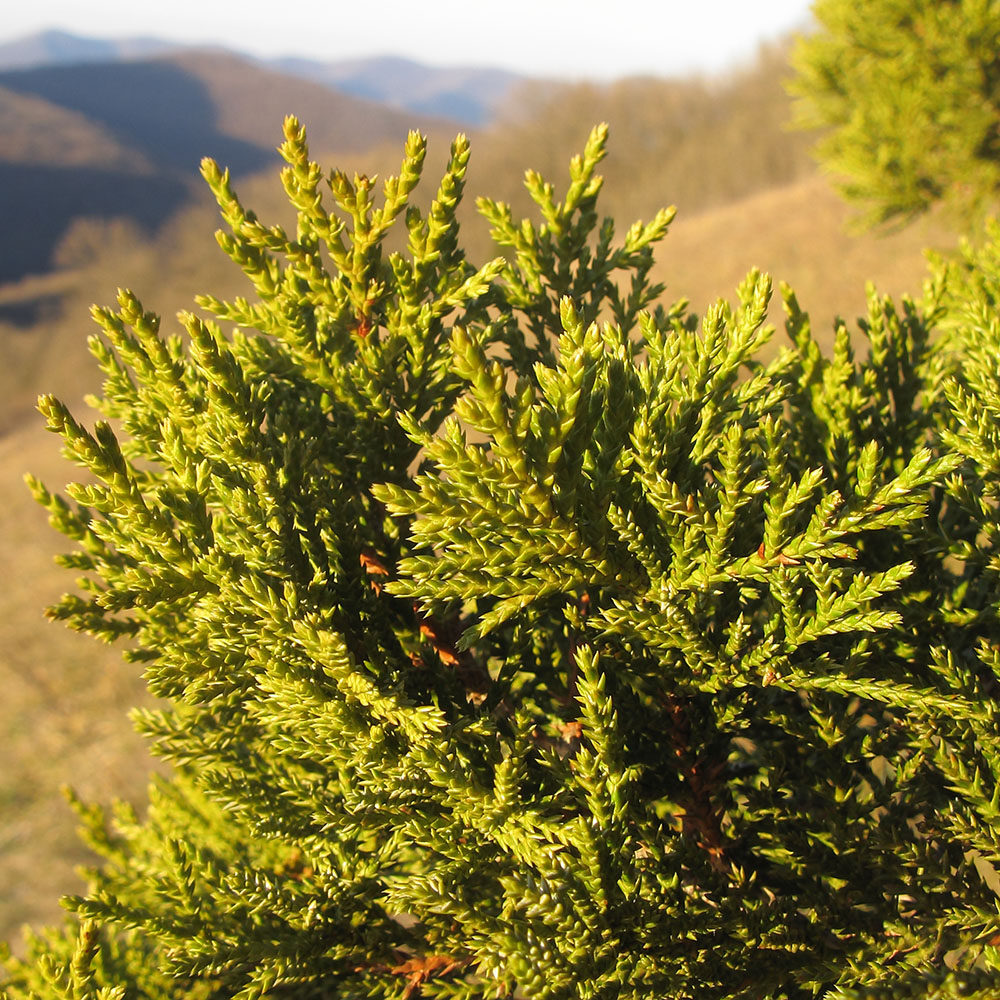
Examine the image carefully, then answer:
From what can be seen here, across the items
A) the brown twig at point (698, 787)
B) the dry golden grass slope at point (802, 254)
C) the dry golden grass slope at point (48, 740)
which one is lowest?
the dry golden grass slope at point (48, 740)

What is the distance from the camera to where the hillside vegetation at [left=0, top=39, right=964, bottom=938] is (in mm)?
13141

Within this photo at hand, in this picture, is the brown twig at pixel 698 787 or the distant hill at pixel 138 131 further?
the distant hill at pixel 138 131

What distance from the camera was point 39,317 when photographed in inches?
3061

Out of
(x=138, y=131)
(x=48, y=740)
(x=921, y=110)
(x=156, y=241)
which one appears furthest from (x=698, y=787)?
(x=138, y=131)

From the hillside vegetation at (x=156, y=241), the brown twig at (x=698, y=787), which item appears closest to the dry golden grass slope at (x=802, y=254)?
the hillside vegetation at (x=156, y=241)

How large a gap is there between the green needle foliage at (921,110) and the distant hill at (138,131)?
98688 millimetres

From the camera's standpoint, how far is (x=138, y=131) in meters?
149

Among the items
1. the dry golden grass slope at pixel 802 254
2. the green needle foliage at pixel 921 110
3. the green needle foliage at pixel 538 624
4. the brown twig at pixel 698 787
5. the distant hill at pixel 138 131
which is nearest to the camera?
the green needle foliage at pixel 538 624

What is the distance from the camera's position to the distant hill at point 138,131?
105688 mm

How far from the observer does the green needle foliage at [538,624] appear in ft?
5.80

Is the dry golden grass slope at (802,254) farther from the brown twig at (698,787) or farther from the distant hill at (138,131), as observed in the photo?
the distant hill at (138,131)

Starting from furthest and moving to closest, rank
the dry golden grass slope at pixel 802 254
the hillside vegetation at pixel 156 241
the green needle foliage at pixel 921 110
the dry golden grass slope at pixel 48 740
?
the dry golden grass slope at pixel 802 254 → the hillside vegetation at pixel 156 241 → the dry golden grass slope at pixel 48 740 → the green needle foliage at pixel 921 110

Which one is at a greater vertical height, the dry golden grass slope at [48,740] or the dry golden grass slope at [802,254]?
the dry golden grass slope at [802,254]

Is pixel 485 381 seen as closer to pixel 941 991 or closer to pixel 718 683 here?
pixel 718 683
